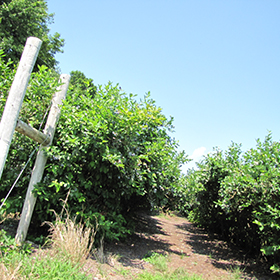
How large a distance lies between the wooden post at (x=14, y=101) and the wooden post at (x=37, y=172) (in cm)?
101

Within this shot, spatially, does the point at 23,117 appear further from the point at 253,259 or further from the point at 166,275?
A: the point at 253,259

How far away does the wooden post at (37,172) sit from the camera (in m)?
3.46

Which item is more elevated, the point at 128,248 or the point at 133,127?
the point at 133,127

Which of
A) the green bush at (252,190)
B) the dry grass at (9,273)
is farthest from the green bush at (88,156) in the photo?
the green bush at (252,190)

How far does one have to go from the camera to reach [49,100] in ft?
12.6

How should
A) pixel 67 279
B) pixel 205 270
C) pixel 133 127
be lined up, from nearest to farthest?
pixel 67 279
pixel 133 127
pixel 205 270

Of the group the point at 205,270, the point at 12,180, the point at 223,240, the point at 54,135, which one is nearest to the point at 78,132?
the point at 54,135

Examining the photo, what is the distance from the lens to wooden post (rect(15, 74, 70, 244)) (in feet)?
11.4

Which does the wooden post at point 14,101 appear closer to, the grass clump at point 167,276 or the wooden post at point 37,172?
the wooden post at point 37,172

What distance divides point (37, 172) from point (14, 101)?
1.41m

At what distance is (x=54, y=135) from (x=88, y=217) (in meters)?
1.49

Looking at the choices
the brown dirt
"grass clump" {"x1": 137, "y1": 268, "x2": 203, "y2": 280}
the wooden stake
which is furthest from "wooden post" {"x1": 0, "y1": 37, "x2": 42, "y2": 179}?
"grass clump" {"x1": 137, "y1": 268, "x2": 203, "y2": 280}

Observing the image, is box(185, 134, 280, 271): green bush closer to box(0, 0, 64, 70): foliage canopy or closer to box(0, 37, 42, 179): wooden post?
box(0, 37, 42, 179): wooden post

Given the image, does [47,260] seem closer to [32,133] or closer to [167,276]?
[32,133]
